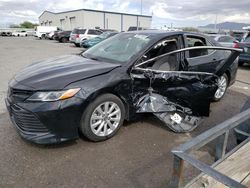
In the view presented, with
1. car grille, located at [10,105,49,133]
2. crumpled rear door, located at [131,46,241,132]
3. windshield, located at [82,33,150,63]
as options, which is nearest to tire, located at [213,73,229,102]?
crumpled rear door, located at [131,46,241,132]

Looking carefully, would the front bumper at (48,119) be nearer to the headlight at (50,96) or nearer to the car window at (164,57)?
the headlight at (50,96)

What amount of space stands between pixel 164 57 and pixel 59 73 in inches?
67.9

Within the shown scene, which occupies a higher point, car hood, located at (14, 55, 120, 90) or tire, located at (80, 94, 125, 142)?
car hood, located at (14, 55, 120, 90)

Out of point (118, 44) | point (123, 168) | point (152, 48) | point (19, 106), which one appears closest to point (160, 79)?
point (152, 48)

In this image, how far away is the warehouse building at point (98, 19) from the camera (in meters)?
45.6

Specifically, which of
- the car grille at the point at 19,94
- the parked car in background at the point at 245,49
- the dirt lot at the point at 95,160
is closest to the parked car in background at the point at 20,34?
the parked car in background at the point at 245,49

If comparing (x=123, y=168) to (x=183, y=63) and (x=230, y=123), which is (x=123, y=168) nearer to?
(x=230, y=123)

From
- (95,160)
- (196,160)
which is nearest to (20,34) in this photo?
(95,160)

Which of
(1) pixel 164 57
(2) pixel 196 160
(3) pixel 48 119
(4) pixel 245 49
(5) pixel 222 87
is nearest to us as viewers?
(2) pixel 196 160

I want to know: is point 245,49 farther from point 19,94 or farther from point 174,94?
point 19,94

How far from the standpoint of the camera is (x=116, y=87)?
3.35 metres

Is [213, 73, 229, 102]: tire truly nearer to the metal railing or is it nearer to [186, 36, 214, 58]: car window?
[186, 36, 214, 58]: car window

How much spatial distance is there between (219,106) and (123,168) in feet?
10.4

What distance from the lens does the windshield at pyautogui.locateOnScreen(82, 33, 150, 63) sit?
3.74 m
